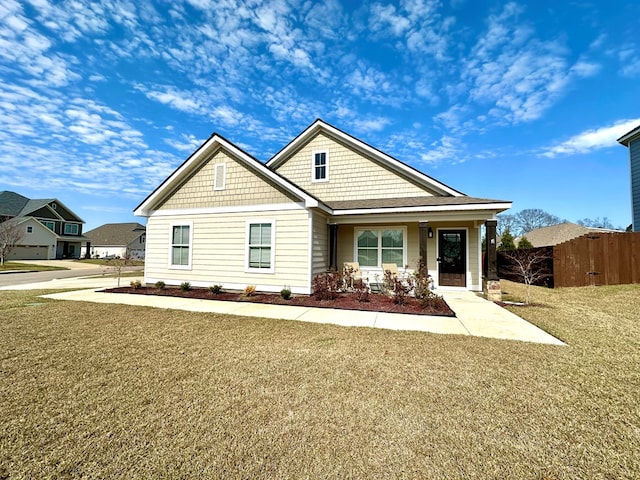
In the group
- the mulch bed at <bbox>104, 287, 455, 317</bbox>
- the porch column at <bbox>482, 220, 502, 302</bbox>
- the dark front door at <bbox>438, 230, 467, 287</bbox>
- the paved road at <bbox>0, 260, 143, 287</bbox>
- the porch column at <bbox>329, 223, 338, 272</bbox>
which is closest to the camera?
the mulch bed at <bbox>104, 287, 455, 317</bbox>

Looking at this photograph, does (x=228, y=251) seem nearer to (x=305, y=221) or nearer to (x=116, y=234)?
(x=305, y=221)

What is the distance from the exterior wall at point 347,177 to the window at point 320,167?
154 millimetres

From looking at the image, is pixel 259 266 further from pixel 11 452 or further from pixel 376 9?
pixel 376 9

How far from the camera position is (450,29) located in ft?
33.3

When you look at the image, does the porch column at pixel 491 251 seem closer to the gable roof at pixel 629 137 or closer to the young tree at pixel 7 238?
the gable roof at pixel 629 137

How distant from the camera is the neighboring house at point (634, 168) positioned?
43.7 ft

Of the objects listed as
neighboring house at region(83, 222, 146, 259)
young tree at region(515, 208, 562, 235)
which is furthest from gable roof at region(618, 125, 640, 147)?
neighboring house at region(83, 222, 146, 259)

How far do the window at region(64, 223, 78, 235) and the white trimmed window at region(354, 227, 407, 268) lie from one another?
48028mm

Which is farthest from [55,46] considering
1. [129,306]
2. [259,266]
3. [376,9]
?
[376,9]

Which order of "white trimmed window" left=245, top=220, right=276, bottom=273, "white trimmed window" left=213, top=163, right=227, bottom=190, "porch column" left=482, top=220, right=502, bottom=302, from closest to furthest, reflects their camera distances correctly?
"porch column" left=482, top=220, right=502, bottom=302 → "white trimmed window" left=245, top=220, right=276, bottom=273 → "white trimmed window" left=213, top=163, right=227, bottom=190

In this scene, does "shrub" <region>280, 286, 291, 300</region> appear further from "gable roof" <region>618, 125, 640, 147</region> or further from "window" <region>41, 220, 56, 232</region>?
"window" <region>41, 220, 56, 232</region>

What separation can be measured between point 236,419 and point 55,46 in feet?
42.4

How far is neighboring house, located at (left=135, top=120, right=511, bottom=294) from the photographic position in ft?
31.1

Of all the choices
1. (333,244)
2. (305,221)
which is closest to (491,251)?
(333,244)
